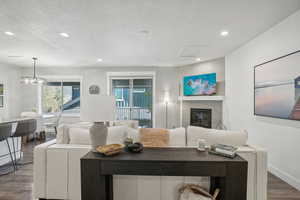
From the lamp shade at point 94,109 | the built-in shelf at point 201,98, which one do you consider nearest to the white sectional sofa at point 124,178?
the lamp shade at point 94,109

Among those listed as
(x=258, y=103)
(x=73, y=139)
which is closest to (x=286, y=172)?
(x=258, y=103)

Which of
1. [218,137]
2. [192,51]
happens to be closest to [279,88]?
[218,137]

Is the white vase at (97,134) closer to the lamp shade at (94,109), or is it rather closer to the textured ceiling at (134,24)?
the lamp shade at (94,109)

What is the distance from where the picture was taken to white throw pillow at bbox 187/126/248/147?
1967 mm

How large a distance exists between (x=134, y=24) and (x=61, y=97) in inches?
198

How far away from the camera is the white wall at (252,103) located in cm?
235

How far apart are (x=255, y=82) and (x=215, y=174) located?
8.35ft

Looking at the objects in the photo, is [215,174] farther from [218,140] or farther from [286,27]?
[286,27]

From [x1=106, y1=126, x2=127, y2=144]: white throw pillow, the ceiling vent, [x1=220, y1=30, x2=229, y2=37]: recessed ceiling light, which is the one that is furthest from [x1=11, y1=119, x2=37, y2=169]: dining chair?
[x1=220, y1=30, x2=229, y2=37]: recessed ceiling light

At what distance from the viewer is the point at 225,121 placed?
4.64m

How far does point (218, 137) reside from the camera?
6.49 feet

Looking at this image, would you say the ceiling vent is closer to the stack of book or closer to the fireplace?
the fireplace

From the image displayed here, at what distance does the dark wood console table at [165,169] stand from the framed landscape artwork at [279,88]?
1.62 meters

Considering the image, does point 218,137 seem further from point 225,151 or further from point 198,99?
point 198,99
